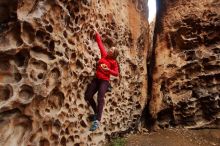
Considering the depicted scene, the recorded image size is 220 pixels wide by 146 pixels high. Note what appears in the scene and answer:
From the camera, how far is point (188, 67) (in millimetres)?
8602

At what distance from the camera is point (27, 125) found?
4562 millimetres

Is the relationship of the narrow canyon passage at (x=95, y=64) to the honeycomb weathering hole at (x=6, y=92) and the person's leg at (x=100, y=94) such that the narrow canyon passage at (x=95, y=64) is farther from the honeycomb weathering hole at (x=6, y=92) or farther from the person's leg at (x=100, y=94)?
the person's leg at (x=100, y=94)

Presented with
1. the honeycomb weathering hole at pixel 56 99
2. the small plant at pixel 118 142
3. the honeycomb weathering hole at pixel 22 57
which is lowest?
the small plant at pixel 118 142

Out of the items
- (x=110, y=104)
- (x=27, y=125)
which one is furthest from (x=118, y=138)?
(x=27, y=125)

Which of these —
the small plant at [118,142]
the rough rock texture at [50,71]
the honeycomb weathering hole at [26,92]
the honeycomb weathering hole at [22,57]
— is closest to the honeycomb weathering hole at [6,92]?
the rough rock texture at [50,71]

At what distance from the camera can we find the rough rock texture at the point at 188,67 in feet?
27.0

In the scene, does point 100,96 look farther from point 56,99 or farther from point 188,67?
point 188,67

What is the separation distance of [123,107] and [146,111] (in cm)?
150

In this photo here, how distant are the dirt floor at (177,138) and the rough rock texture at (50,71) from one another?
51 centimetres

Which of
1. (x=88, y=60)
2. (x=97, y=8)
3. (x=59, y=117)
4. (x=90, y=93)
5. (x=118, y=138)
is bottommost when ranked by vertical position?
(x=118, y=138)

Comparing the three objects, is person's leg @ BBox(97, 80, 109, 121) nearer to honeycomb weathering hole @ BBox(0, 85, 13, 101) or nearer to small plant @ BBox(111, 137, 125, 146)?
small plant @ BBox(111, 137, 125, 146)

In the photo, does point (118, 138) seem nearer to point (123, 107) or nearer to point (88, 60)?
point (123, 107)

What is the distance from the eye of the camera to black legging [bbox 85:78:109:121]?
5.73 metres

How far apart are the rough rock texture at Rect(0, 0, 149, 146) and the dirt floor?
19.9 inches
